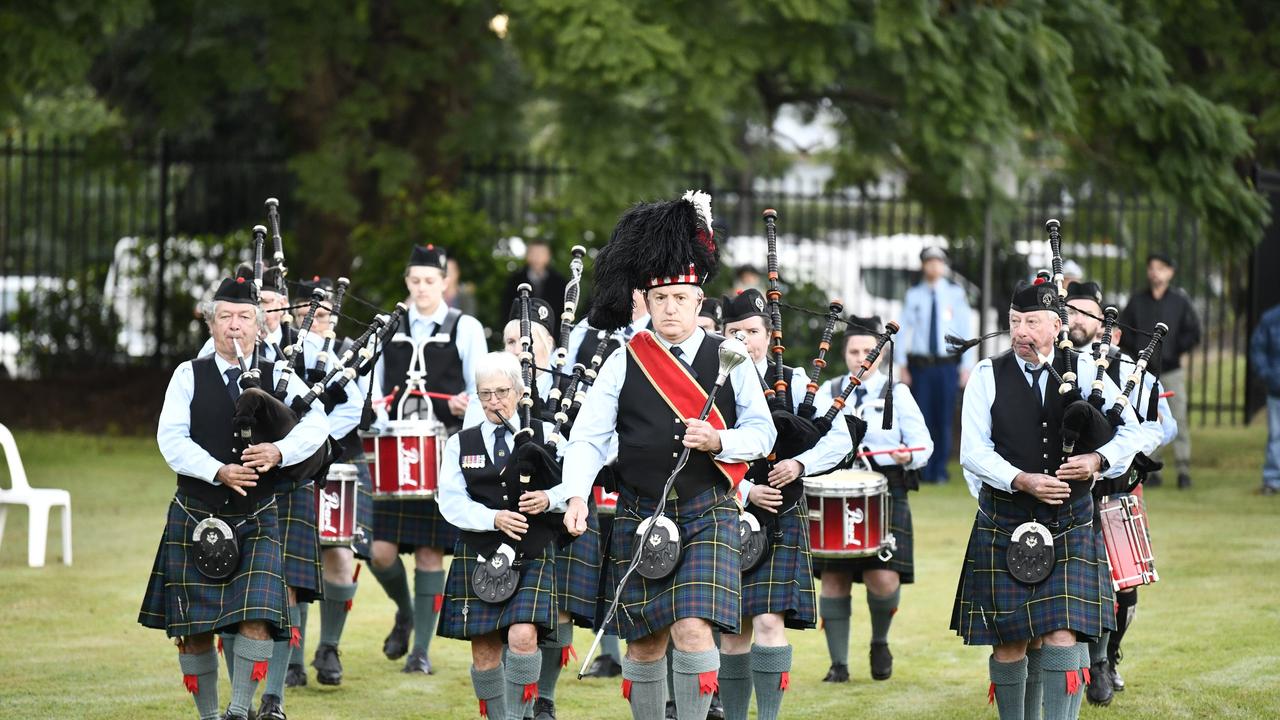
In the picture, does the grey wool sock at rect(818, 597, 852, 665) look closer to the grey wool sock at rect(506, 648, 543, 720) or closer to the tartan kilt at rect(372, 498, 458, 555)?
the tartan kilt at rect(372, 498, 458, 555)

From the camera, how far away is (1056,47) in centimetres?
1281

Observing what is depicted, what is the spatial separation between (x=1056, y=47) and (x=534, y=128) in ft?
25.2

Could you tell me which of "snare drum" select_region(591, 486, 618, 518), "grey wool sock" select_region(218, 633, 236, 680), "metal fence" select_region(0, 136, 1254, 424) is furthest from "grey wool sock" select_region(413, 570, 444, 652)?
"metal fence" select_region(0, 136, 1254, 424)

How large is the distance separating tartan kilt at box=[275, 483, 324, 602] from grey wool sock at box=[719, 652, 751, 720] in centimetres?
155

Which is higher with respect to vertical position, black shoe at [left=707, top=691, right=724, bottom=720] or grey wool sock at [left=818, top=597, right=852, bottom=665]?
grey wool sock at [left=818, top=597, right=852, bottom=665]

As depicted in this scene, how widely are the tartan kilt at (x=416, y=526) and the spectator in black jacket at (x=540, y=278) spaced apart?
17.1ft

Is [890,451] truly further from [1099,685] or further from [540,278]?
[540,278]

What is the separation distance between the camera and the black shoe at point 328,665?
708cm

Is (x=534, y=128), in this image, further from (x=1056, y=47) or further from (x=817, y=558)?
(x=817, y=558)

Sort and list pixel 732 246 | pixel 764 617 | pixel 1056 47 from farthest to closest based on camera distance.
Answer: pixel 732 246 < pixel 1056 47 < pixel 764 617

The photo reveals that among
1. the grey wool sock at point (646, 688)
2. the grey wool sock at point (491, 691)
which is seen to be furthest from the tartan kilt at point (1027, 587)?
the grey wool sock at point (491, 691)

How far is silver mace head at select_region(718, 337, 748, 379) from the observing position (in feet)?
16.8

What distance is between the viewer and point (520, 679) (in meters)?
5.67

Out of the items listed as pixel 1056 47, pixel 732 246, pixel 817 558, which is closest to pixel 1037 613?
pixel 817 558
